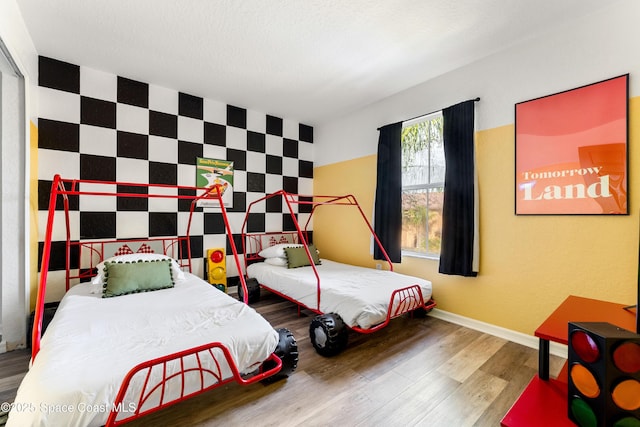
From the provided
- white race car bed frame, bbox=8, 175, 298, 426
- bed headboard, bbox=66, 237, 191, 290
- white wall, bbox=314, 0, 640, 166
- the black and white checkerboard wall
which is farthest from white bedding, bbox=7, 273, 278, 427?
white wall, bbox=314, 0, 640, 166

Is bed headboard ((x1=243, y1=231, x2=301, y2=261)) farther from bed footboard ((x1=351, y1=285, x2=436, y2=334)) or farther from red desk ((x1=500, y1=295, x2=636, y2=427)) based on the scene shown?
red desk ((x1=500, y1=295, x2=636, y2=427))

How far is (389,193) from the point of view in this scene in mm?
3201

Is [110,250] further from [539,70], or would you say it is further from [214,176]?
[539,70]

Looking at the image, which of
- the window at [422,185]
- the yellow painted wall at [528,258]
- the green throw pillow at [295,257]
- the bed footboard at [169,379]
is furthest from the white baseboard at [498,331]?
the bed footboard at [169,379]

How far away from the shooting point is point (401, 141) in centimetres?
317

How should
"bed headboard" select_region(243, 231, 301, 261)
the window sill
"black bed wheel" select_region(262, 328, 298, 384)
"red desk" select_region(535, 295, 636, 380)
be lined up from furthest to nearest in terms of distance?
"bed headboard" select_region(243, 231, 301, 261), the window sill, "black bed wheel" select_region(262, 328, 298, 384), "red desk" select_region(535, 295, 636, 380)

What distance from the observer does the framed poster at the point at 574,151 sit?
1.82m

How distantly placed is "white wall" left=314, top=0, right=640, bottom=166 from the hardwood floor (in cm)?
198

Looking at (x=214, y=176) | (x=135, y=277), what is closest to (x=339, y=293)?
(x=135, y=277)

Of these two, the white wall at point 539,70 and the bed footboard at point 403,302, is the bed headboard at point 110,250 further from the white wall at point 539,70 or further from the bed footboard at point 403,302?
the white wall at point 539,70

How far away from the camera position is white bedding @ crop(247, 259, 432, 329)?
84.5 inches

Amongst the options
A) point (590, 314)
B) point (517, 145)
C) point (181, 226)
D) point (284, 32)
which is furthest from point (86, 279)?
point (517, 145)

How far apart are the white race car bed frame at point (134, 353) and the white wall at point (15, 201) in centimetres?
43

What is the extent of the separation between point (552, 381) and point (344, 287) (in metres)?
1.71
